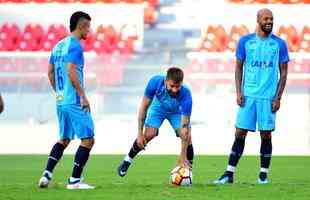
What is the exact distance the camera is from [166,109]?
12516mm

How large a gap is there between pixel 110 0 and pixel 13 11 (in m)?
2.56

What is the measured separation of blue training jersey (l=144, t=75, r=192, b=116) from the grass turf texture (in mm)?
862

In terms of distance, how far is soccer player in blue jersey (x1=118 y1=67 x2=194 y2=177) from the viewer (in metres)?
11.8

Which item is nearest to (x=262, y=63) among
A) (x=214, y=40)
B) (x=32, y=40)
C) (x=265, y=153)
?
(x=265, y=153)

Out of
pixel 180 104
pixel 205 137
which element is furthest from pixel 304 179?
pixel 205 137

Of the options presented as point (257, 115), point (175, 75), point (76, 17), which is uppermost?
point (76, 17)

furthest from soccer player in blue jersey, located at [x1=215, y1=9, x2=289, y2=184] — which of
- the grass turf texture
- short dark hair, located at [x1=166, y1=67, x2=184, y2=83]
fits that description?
short dark hair, located at [x1=166, y1=67, x2=184, y2=83]

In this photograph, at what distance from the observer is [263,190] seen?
1112 centimetres

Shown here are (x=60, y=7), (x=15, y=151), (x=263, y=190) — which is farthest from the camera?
(x=60, y=7)

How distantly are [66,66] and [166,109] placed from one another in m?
1.78

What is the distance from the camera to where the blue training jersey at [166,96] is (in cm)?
1201

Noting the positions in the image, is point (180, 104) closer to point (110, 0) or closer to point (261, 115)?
point (261, 115)

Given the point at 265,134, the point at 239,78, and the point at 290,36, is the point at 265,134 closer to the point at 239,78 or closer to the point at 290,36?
the point at 239,78

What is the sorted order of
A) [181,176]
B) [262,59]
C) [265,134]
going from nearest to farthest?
[181,176] < [262,59] < [265,134]
